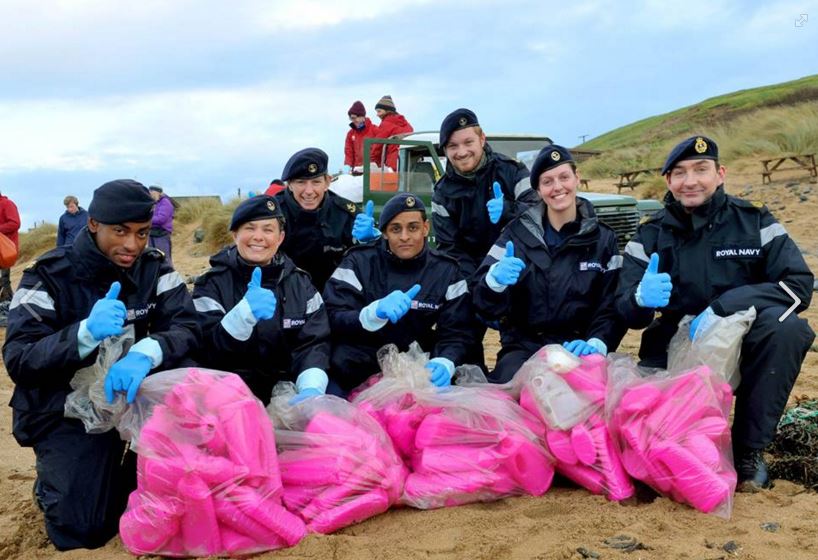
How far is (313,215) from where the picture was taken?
4.45 meters

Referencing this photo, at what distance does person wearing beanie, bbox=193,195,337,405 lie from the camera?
132 inches

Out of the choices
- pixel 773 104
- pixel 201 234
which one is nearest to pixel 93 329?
pixel 201 234

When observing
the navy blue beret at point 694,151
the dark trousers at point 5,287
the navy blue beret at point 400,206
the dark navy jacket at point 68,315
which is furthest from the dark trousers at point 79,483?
the dark trousers at point 5,287

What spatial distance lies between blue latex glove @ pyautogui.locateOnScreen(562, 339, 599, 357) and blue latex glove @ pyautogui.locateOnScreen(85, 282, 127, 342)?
1.76m

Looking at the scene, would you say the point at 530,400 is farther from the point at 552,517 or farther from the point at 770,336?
the point at 770,336

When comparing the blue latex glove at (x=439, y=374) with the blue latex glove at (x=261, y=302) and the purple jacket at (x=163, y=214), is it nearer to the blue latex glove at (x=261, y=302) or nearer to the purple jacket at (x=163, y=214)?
the blue latex glove at (x=261, y=302)

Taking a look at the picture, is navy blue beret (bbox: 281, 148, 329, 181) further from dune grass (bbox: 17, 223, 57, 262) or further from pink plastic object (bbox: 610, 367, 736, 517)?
dune grass (bbox: 17, 223, 57, 262)

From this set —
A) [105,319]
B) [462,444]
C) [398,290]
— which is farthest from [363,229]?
[105,319]

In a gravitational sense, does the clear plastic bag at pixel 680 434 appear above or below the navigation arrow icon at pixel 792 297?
below

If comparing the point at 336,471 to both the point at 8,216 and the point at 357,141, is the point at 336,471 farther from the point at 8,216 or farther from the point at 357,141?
the point at 8,216

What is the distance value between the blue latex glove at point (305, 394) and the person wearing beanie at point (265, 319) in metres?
0.08

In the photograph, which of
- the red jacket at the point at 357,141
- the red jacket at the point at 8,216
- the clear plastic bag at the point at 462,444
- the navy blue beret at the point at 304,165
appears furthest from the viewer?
the red jacket at the point at 357,141

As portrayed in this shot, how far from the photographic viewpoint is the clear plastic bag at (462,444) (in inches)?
113

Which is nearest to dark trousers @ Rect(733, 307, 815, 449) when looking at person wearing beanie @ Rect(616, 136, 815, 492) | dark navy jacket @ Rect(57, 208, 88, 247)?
person wearing beanie @ Rect(616, 136, 815, 492)
